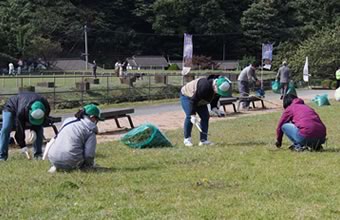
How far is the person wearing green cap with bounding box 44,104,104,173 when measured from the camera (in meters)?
8.35

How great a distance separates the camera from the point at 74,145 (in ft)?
27.3

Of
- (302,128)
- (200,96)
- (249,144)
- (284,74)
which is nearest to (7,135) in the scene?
(200,96)

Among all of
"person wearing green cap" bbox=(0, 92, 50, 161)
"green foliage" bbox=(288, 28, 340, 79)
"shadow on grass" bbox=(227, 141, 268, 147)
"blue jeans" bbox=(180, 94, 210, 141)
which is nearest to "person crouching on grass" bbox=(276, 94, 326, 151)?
"shadow on grass" bbox=(227, 141, 268, 147)

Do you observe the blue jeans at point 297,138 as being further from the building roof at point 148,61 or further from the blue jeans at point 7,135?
the building roof at point 148,61

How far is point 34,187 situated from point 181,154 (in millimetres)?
3592

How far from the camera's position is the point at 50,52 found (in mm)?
88250

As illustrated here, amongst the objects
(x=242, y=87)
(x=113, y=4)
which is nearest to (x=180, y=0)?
(x=113, y=4)

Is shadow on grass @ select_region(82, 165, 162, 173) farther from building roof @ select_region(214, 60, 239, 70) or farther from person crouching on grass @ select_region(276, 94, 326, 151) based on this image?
building roof @ select_region(214, 60, 239, 70)

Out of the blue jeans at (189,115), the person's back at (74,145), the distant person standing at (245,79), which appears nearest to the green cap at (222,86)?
the blue jeans at (189,115)

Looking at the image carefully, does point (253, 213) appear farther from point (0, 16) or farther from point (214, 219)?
point (0, 16)

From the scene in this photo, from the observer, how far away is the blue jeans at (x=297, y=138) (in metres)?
10.5

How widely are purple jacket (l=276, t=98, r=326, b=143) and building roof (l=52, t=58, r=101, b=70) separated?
79216mm

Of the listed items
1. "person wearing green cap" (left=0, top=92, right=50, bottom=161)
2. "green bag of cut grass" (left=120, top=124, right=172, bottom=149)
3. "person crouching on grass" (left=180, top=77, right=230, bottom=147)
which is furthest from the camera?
"green bag of cut grass" (left=120, top=124, right=172, bottom=149)

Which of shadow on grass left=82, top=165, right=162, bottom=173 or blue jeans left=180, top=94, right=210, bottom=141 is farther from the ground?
blue jeans left=180, top=94, right=210, bottom=141
